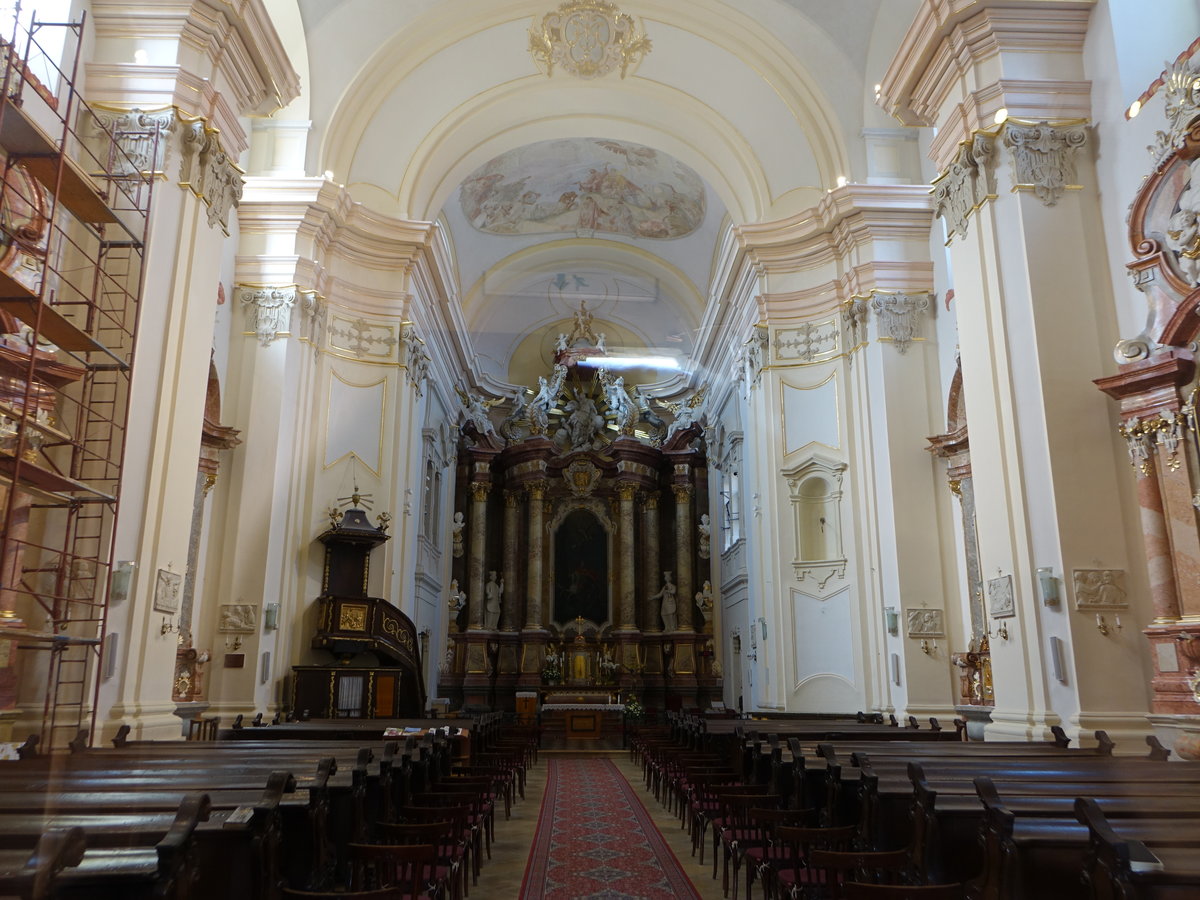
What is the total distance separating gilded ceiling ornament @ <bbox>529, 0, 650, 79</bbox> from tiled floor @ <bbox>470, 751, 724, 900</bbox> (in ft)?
36.1

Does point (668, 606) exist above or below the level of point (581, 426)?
below

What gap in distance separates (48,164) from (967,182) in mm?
7315

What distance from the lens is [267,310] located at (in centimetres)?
1281

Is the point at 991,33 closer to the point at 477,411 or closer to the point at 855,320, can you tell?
the point at 855,320

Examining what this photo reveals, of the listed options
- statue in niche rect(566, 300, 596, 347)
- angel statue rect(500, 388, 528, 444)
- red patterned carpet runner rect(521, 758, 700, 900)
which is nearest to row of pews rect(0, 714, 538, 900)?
red patterned carpet runner rect(521, 758, 700, 900)

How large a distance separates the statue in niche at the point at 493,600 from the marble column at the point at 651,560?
3211 mm

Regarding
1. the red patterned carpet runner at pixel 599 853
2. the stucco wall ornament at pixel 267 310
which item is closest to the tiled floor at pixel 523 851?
the red patterned carpet runner at pixel 599 853

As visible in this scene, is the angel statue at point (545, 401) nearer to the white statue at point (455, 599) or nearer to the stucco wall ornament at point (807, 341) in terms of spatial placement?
the white statue at point (455, 599)

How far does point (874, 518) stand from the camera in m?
12.9

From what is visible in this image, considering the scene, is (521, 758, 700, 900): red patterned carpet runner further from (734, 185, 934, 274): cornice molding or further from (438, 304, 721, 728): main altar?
(438, 304, 721, 728): main altar

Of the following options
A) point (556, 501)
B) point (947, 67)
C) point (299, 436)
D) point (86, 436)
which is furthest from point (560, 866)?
point (556, 501)

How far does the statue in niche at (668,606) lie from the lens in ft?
69.4

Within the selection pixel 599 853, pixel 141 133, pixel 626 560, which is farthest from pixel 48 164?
pixel 626 560

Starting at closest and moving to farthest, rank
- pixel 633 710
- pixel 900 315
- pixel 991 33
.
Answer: pixel 991 33
pixel 900 315
pixel 633 710
